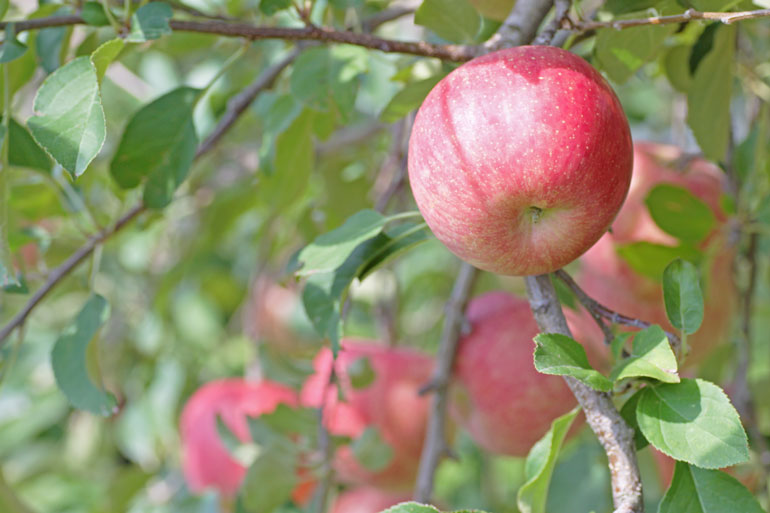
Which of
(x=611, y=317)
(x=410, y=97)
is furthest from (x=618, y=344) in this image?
(x=410, y=97)

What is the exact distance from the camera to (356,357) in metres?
1.16

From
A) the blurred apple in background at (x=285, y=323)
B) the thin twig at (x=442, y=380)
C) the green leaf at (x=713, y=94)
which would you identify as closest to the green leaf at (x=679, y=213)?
the green leaf at (x=713, y=94)

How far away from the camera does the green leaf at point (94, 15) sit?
2.11 feet

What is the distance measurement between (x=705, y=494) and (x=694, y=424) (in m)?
0.06

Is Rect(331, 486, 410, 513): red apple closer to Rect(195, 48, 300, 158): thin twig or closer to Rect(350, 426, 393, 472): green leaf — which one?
Rect(350, 426, 393, 472): green leaf

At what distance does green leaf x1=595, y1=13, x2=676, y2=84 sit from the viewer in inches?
24.3

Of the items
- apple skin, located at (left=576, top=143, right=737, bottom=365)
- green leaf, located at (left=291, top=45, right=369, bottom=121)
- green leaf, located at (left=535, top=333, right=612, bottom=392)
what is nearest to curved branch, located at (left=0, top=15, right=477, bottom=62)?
green leaf, located at (left=291, top=45, right=369, bottom=121)

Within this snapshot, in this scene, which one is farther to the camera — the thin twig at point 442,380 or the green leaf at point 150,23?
the thin twig at point 442,380

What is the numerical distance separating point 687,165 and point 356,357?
51cm

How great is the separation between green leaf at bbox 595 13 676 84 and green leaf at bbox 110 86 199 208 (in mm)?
381

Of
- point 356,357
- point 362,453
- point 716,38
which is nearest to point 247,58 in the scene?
point 356,357

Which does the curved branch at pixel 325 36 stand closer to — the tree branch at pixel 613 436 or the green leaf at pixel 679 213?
the tree branch at pixel 613 436

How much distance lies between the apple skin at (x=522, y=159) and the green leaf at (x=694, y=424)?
0.35ft

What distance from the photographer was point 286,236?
1426mm
